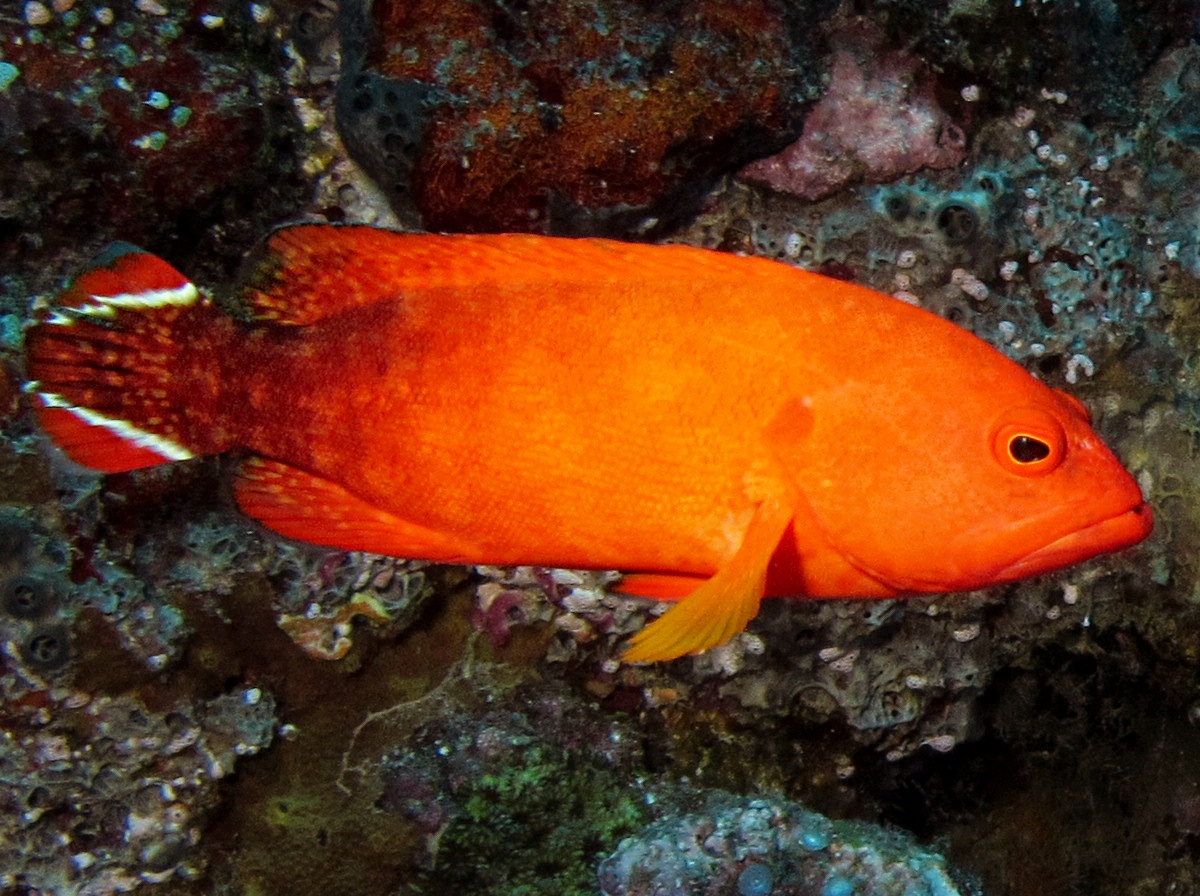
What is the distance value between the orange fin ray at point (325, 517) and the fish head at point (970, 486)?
3.35 feet

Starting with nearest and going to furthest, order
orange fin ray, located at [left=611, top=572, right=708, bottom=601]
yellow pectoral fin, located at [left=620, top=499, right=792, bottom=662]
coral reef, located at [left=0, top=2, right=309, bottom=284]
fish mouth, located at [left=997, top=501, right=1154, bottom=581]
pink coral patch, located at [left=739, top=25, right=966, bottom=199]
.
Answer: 1. yellow pectoral fin, located at [left=620, top=499, right=792, bottom=662]
2. fish mouth, located at [left=997, top=501, right=1154, bottom=581]
3. orange fin ray, located at [left=611, top=572, right=708, bottom=601]
4. coral reef, located at [left=0, top=2, right=309, bottom=284]
5. pink coral patch, located at [left=739, top=25, right=966, bottom=199]

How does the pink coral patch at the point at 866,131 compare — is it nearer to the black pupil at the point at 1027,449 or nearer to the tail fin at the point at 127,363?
the black pupil at the point at 1027,449

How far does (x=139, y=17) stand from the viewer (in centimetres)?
358

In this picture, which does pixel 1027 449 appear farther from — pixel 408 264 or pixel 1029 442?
pixel 408 264

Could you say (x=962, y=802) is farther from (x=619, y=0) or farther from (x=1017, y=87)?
(x=619, y=0)

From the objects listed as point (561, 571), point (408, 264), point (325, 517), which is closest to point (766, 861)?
point (561, 571)

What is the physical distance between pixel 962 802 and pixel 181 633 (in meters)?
3.97

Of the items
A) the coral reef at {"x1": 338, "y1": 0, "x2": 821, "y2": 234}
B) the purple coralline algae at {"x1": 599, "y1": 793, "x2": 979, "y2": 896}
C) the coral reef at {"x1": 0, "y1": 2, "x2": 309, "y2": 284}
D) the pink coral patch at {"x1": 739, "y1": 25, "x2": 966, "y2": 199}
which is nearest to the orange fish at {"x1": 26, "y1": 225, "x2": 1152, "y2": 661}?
the coral reef at {"x1": 338, "y1": 0, "x2": 821, "y2": 234}

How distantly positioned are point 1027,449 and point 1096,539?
28 cm

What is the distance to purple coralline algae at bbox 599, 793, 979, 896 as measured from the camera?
3465 mm

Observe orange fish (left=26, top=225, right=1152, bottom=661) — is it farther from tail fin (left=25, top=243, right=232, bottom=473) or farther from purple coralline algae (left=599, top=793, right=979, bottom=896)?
purple coralline algae (left=599, top=793, right=979, bottom=896)

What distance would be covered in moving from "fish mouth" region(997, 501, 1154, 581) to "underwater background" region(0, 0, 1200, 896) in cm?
173

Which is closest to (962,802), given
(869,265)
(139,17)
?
(869,265)

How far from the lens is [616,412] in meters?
2.29
